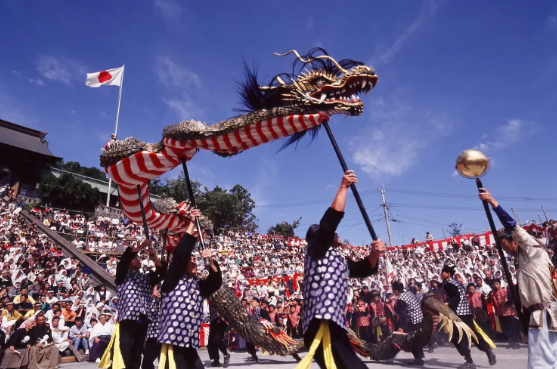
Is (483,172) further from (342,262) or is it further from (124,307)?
(124,307)

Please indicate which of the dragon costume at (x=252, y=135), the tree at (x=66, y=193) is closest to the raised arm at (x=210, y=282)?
the dragon costume at (x=252, y=135)

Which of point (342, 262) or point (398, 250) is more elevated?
point (398, 250)

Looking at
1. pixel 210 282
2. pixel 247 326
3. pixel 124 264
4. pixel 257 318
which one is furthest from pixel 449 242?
pixel 210 282

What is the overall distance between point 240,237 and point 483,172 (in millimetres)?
25638

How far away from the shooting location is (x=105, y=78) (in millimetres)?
9781

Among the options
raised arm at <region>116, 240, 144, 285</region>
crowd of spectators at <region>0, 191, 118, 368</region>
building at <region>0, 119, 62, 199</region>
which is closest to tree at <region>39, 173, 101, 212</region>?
building at <region>0, 119, 62, 199</region>

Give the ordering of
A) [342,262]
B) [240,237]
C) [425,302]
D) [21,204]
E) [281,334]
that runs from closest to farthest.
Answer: [342,262] < [281,334] < [425,302] < [21,204] < [240,237]

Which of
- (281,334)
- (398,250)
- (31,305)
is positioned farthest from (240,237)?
(281,334)

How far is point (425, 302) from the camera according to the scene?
7070 mm

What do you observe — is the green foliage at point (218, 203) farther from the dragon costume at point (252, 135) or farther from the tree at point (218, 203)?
the dragon costume at point (252, 135)

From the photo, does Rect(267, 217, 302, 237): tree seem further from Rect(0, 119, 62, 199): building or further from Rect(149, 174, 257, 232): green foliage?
Rect(0, 119, 62, 199): building

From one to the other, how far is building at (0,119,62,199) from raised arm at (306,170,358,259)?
30.8 metres

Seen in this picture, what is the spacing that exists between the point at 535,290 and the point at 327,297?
2.34m

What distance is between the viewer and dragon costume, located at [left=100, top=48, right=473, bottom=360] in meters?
4.04
